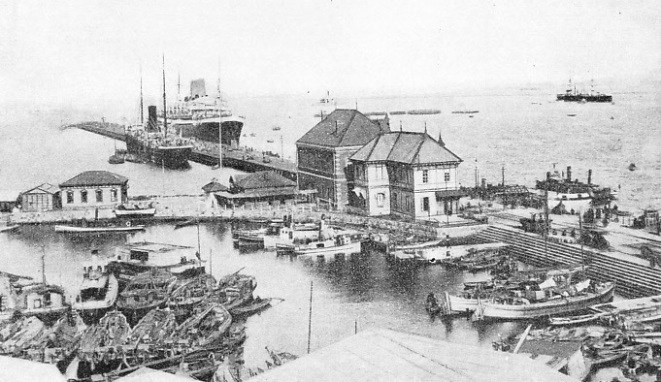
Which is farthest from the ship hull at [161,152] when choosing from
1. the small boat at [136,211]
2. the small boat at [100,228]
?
the small boat at [100,228]

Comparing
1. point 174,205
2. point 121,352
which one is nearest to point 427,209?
point 174,205

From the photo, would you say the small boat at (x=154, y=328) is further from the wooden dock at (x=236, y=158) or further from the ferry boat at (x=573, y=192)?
the ferry boat at (x=573, y=192)

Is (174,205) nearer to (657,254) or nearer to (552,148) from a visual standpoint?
(552,148)

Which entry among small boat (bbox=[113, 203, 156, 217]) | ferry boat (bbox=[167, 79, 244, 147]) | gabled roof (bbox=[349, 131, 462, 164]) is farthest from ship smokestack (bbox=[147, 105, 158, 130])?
gabled roof (bbox=[349, 131, 462, 164])

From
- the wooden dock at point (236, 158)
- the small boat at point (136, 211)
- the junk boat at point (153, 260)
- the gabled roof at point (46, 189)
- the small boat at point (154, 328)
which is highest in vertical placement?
the wooden dock at point (236, 158)

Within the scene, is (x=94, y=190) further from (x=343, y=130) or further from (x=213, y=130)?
(x=343, y=130)

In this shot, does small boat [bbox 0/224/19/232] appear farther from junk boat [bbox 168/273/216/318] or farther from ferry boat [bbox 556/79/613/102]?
ferry boat [bbox 556/79/613/102]

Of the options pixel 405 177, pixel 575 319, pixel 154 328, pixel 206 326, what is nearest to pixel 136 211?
pixel 154 328
